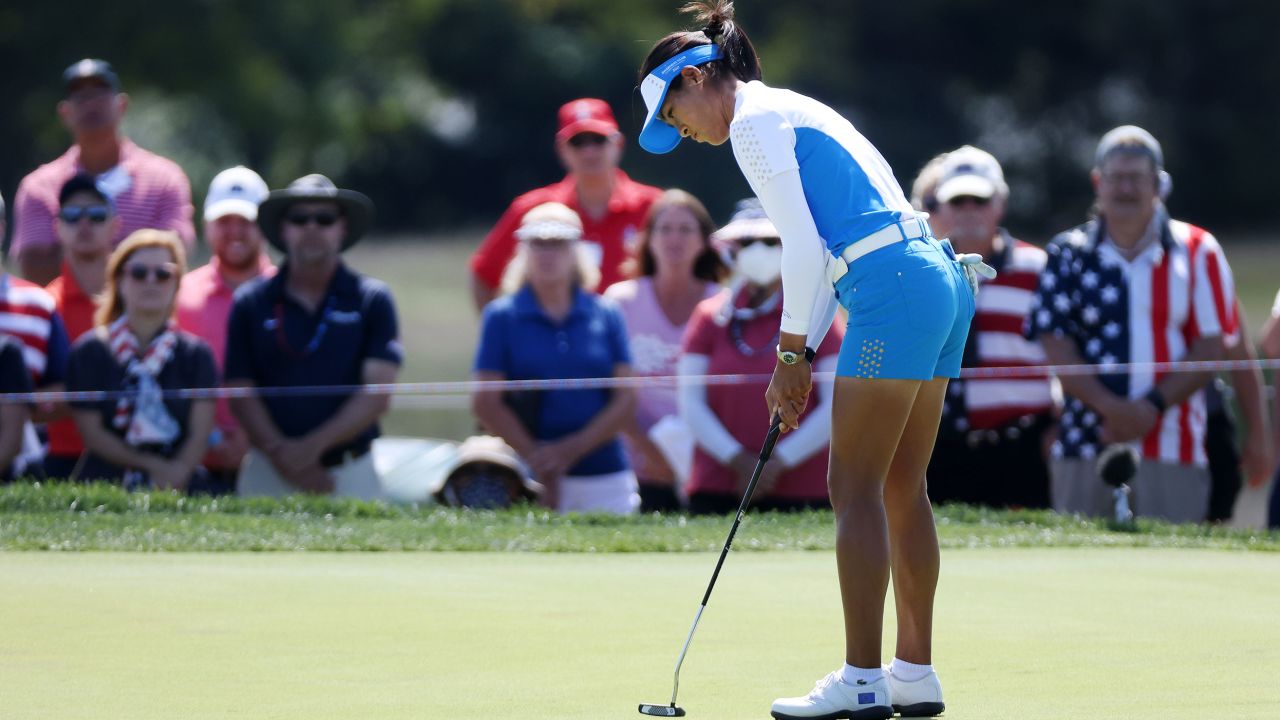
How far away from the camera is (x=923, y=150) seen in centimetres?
3672

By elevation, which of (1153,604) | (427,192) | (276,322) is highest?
(427,192)

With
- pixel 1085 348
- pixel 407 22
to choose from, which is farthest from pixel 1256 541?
pixel 407 22

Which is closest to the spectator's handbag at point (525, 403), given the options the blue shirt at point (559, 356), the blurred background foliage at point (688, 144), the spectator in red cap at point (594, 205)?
the blue shirt at point (559, 356)

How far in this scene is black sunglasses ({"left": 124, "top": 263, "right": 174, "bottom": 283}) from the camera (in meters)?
8.69

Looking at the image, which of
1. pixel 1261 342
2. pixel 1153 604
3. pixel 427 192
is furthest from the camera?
pixel 427 192

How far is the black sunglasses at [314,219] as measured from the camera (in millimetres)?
9156

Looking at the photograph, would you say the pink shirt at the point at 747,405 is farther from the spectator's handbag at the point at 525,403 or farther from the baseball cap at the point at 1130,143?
the baseball cap at the point at 1130,143

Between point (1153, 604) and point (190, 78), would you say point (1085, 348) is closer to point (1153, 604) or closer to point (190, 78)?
point (1153, 604)

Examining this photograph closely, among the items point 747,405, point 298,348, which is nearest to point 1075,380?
point 747,405

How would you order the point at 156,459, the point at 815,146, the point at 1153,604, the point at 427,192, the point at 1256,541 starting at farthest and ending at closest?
the point at 427,192 < the point at 156,459 < the point at 1256,541 < the point at 1153,604 < the point at 815,146

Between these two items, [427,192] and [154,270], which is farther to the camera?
[427,192]

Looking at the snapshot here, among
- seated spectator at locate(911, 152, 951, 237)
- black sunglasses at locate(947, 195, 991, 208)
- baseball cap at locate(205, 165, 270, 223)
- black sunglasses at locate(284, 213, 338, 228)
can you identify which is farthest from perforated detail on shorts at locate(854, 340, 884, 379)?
baseball cap at locate(205, 165, 270, 223)

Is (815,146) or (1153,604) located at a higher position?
(815,146)

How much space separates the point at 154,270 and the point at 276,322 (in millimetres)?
568
